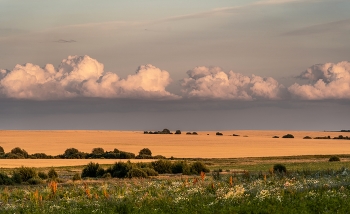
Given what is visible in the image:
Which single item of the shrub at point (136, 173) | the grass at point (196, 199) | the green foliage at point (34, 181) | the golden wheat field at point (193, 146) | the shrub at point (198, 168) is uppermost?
the golden wheat field at point (193, 146)

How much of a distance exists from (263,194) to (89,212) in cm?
695

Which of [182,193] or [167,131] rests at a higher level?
[167,131]

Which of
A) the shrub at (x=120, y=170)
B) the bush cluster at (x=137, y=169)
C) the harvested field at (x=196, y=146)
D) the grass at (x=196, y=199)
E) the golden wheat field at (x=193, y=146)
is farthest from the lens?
the harvested field at (x=196, y=146)

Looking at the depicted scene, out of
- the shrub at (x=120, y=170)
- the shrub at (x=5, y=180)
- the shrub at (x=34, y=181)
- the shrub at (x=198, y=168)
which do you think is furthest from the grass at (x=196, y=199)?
the shrub at (x=198, y=168)

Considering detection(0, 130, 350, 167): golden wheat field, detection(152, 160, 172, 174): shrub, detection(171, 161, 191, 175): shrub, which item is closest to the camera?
detection(171, 161, 191, 175): shrub

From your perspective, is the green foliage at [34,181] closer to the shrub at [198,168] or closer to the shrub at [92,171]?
the shrub at [92,171]

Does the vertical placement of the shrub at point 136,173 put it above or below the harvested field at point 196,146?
below

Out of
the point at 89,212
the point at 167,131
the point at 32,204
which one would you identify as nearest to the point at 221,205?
the point at 89,212

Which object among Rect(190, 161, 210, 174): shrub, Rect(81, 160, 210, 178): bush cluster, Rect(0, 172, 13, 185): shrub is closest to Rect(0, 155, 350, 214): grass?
Rect(0, 172, 13, 185): shrub

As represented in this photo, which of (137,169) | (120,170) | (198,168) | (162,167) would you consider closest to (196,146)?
(162,167)

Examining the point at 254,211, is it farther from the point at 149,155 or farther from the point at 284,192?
the point at 149,155

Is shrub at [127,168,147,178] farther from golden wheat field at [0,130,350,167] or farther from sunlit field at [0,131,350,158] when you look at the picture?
sunlit field at [0,131,350,158]

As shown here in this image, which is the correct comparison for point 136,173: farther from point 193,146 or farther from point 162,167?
point 193,146

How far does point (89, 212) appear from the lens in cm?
2216
